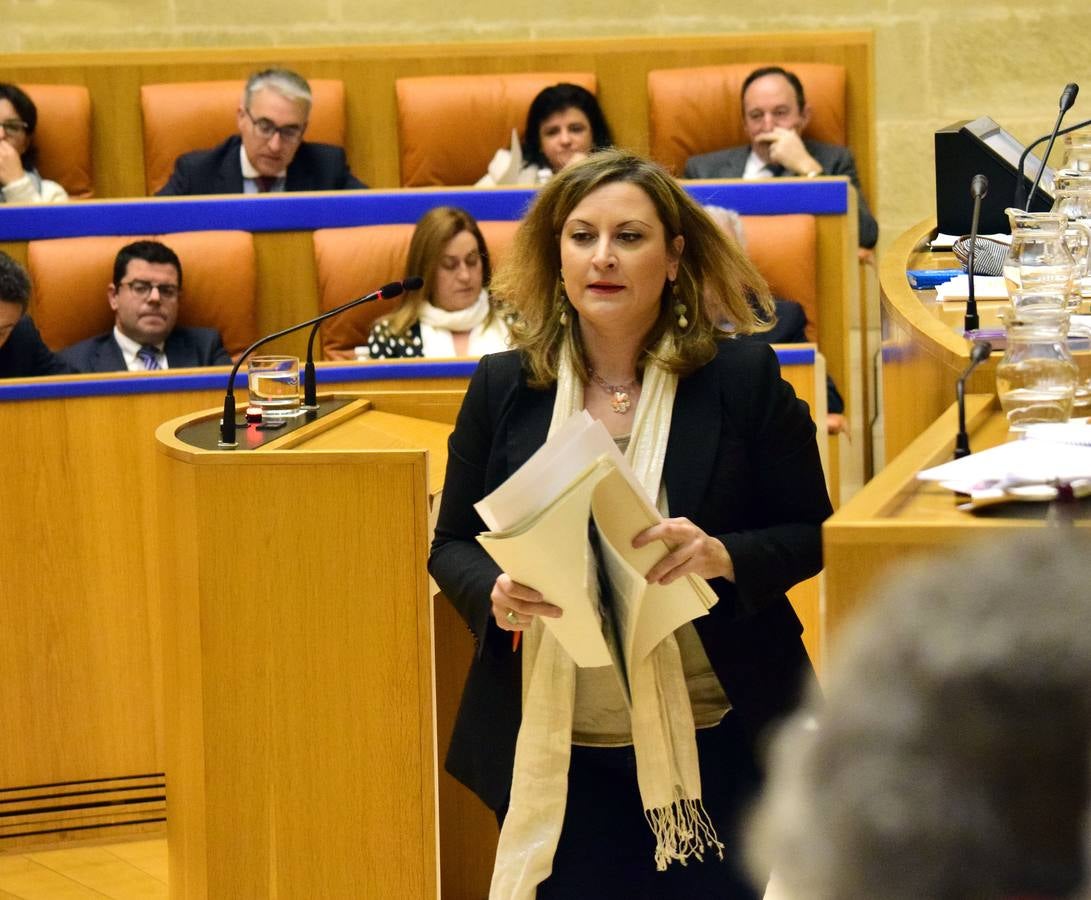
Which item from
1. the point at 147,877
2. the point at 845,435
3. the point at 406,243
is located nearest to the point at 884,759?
the point at 147,877

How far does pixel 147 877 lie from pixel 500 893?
1.32 metres

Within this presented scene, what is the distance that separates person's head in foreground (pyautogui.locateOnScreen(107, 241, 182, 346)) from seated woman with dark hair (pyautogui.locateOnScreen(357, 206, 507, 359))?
0.44 m

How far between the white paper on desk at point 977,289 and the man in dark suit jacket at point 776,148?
180 cm

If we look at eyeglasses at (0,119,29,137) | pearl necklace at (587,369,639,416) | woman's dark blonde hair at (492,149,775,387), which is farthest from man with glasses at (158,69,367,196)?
pearl necklace at (587,369,639,416)

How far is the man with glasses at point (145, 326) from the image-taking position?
3523 mm

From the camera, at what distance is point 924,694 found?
0.40 meters

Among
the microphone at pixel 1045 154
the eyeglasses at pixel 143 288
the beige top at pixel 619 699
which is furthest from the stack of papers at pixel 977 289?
the eyeglasses at pixel 143 288

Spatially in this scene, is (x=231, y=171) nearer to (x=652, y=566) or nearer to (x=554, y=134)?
(x=554, y=134)

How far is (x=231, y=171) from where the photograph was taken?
4.18m

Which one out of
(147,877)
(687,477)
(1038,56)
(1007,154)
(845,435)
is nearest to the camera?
(687,477)

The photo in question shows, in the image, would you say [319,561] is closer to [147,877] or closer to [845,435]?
[147,877]

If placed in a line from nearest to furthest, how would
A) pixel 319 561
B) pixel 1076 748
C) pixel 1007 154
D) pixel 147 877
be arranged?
pixel 1076 748, pixel 319 561, pixel 147 877, pixel 1007 154

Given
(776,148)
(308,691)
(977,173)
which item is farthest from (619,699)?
(776,148)

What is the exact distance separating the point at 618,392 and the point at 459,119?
9.39ft
